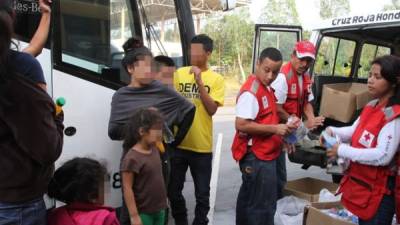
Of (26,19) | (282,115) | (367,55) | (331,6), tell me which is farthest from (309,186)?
(331,6)

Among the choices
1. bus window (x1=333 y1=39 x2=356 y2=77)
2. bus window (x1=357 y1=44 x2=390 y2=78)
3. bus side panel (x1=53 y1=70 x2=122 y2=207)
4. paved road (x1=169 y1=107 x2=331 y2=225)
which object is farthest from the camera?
bus window (x1=357 y1=44 x2=390 y2=78)

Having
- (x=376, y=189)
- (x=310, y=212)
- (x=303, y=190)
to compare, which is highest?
(x=376, y=189)

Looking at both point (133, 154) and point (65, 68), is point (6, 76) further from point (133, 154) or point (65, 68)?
point (65, 68)

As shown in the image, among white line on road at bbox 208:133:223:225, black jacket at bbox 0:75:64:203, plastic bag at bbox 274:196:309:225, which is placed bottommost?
white line on road at bbox 208:133:223:225

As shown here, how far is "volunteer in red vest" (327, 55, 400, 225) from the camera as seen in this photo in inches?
115

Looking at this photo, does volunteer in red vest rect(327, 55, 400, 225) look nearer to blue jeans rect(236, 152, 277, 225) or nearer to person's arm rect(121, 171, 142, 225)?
blue jeans rect(236, 152, 277, 225)

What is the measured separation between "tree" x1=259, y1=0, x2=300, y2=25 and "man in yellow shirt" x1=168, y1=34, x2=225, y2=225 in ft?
65.2

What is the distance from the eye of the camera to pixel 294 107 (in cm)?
511

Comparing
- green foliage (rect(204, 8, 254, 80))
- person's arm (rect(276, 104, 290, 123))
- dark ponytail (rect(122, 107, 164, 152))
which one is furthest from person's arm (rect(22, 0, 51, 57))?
green foliage (rect(204, 8, 254, 80))

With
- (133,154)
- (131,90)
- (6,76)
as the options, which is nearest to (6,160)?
(6,76)

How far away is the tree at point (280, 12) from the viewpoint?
23719mm

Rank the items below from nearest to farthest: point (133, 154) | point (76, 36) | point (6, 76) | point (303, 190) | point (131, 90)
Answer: point (6, 76), point (133, 154), point (131, 90), point (76, 36), point (303, 190)

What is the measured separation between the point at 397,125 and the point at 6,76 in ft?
7.14

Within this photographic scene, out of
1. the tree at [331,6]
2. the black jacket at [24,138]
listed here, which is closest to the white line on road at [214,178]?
the black jacket at [24,138]
